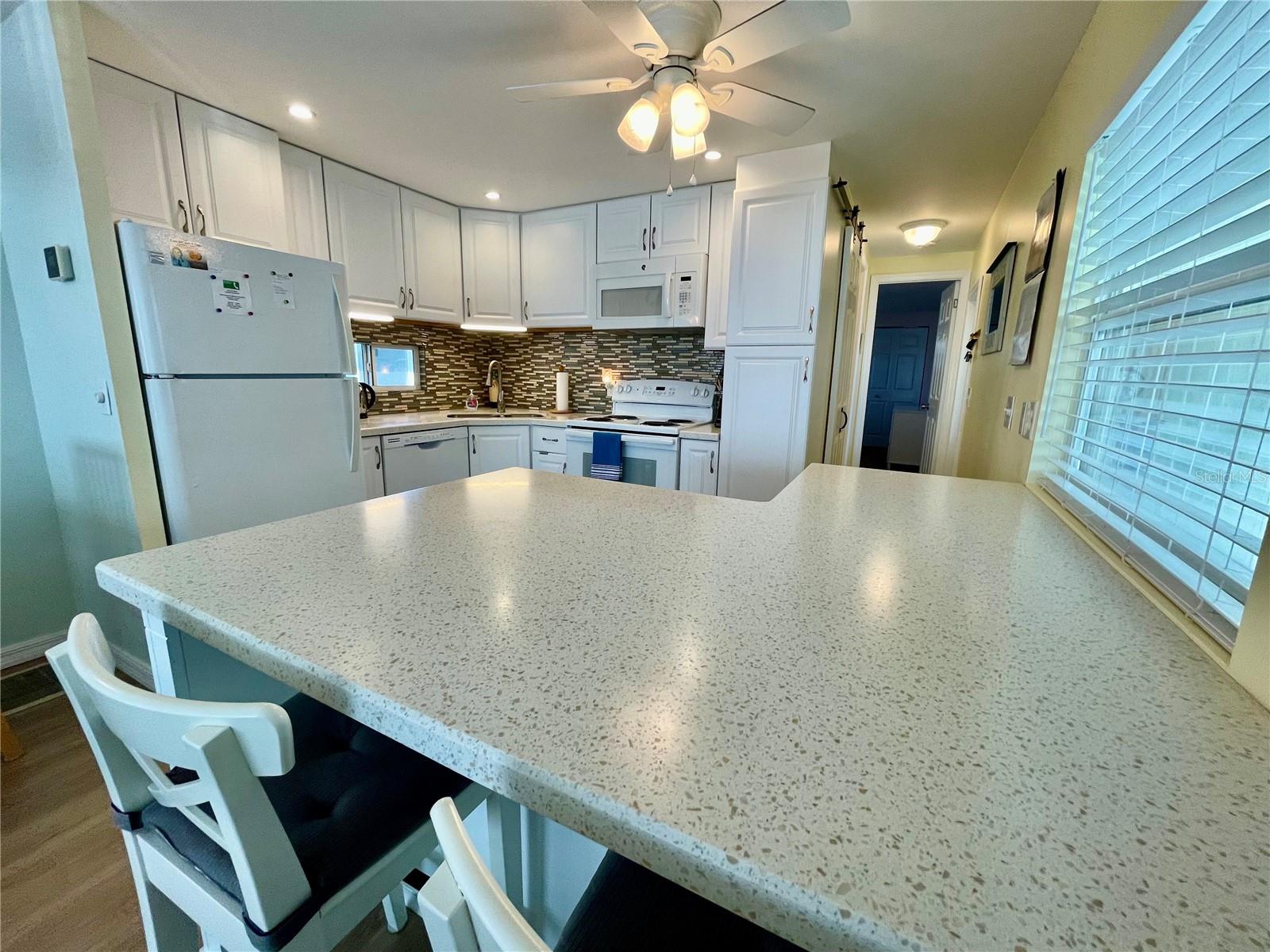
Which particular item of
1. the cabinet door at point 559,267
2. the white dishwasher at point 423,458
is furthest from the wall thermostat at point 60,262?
the cabinet door at point 559,267

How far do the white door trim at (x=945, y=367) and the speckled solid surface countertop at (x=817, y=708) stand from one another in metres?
3.34

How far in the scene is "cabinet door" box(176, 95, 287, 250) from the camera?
82.8 inches

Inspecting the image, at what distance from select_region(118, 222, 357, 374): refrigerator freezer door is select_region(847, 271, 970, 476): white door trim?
386cm

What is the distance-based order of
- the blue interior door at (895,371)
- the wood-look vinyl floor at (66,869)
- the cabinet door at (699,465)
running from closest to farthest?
the wood-look vinyl floor at (66,869), the cabinet door at (699,465), the blue interior door at (895,371)

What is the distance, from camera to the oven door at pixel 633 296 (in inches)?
121

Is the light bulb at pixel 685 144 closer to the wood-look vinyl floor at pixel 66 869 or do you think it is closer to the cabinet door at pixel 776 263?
the cabinet door at pixel 776 263

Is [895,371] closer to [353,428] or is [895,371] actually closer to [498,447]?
[498,447]

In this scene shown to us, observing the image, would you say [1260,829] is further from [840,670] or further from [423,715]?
[423,715]

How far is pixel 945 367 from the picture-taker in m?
4.23

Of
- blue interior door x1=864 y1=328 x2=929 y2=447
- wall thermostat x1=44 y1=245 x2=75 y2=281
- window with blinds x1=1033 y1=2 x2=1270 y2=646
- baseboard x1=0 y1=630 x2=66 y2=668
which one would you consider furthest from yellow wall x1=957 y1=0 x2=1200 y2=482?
blue interior door x1=864 y1=328 x2=929 y2=447

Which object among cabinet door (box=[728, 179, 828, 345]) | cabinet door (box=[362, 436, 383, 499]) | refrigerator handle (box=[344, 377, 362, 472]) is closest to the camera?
refrigerator handle (box=[344, 377, 362, 472])

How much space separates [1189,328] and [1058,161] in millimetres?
1216

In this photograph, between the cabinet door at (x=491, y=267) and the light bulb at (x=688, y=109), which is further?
the cabinet door at (x=491, y=267)

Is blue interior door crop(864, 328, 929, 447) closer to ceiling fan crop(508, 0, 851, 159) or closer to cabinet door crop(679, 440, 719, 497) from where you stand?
cabinet door crop(679, 440, 719, 497)
